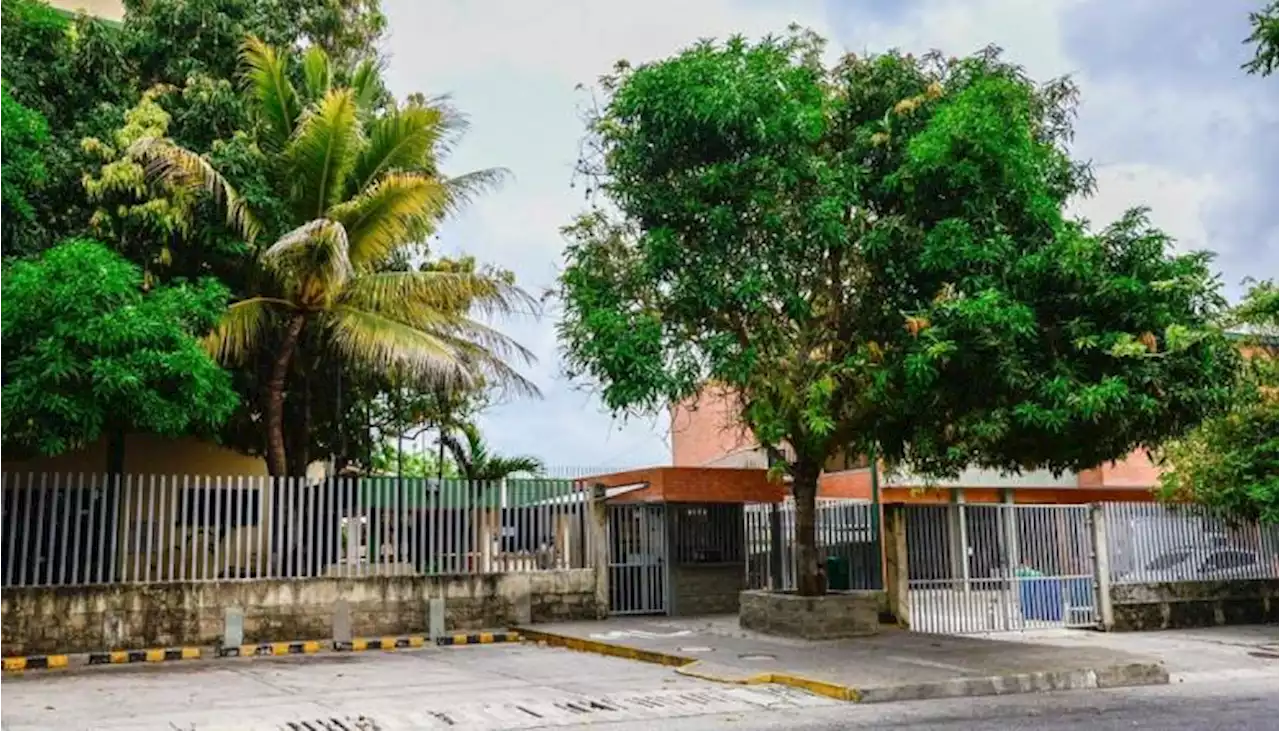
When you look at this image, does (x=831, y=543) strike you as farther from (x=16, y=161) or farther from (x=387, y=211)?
(x=16, y=161)

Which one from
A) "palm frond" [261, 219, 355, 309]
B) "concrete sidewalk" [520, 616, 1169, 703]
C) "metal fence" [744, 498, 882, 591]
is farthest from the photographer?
"metal fence" [744, 498, 882, 591]

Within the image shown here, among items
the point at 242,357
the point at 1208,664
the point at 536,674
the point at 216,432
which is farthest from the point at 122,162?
the point at 1208,664

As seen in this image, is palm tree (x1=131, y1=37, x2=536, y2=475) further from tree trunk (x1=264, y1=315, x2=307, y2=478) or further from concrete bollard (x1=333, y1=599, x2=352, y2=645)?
concrete bollard (x1=333, y1=599, x2=352, y2=645)

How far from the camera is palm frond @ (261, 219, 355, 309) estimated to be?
15.9 metres

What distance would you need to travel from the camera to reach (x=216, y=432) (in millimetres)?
17875

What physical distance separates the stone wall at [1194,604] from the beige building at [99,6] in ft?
77.3

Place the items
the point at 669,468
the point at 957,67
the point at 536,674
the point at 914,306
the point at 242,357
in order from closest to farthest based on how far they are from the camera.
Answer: the point at 536,674, the point at 914,306, the point at 957,67, the point at 242,357, the point at 669,468

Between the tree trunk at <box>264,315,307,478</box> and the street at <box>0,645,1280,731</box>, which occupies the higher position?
the tree trunk at <box>264,315,307,478</box>

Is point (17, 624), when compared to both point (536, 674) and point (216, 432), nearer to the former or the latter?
point (216, 432)

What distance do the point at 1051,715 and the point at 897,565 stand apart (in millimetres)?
7329

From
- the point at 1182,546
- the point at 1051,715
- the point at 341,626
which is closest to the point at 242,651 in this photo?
the point at 341,626

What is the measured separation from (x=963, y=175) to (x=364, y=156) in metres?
9.69

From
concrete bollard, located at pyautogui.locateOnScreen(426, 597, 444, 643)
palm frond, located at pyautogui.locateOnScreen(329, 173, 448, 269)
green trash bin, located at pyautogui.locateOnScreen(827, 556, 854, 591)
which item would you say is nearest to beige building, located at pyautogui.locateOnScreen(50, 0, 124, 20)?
palm frond, located at pyautogui.locateOnScreen(329, 173, 448, 269)

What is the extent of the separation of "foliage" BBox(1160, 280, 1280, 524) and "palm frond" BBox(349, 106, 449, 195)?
12.8 m
